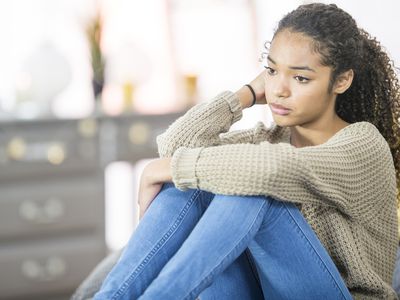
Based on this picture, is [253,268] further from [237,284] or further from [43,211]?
[43,211]

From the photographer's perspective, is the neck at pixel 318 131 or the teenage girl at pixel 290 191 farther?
the neck at pixel 318 131

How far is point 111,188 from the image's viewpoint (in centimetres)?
344

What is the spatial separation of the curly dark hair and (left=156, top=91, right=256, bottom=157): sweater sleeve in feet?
0.78

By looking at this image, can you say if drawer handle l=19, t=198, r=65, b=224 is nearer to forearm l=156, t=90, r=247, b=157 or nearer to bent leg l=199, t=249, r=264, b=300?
forearm l=156, t=90, r=247, b=157

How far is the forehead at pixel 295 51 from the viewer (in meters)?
1.70

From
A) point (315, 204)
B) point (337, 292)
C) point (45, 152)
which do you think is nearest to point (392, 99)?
point (315, 204)

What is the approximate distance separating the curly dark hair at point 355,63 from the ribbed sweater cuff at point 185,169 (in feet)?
1.20

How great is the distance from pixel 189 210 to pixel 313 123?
14.9 inches

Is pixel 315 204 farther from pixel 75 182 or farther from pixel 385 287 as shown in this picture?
pixel 75 182

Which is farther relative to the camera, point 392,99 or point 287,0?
point 287,0

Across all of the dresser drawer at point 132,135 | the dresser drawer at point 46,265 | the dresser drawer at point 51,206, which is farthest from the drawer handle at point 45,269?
the dresser drawer at point 132,135

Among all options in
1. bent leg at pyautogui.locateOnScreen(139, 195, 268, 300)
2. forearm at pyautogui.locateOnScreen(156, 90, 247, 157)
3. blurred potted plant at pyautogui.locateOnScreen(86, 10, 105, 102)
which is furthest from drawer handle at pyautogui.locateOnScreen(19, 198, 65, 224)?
bent leg at pyautogui.locateOnScreen(139, 195, 268, 300)

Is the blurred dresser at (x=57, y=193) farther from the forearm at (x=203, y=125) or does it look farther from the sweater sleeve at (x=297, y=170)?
the sweater sleeve at (x=297, y=170)


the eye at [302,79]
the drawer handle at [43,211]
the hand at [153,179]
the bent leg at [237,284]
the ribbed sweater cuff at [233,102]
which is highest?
the eye at [302,79]
